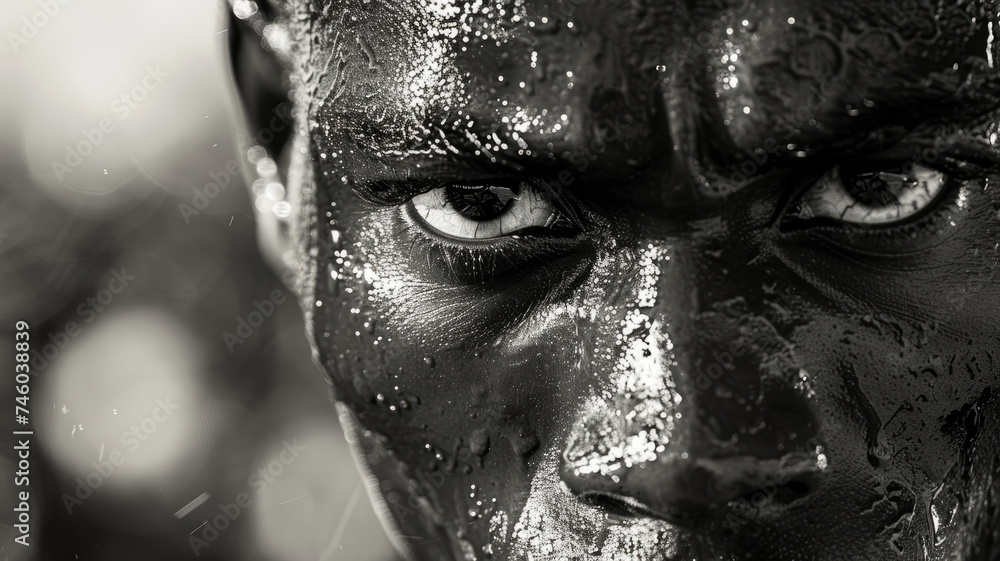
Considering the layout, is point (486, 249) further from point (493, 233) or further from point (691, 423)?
point (691, 423)

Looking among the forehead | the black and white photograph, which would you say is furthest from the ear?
the forehead

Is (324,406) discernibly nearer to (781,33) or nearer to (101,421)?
(101,421)

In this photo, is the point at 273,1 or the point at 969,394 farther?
the point at 273,1

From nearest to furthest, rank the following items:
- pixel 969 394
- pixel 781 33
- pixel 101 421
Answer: pixel 781 33 < pixel 969 394 < pixel 101 421

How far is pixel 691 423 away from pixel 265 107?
0.64m

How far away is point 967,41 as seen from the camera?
0.70 meters

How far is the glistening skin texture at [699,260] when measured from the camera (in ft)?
2.23

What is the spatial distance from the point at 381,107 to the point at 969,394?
0.53 m

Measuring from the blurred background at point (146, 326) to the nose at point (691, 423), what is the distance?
4.88 feet

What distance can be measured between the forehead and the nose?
0.37ft

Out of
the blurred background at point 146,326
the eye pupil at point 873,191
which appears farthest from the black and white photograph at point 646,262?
the blurred background at point 146,326

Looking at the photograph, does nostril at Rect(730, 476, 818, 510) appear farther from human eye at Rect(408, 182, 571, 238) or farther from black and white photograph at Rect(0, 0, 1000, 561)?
human eye at Rect(408, 182, 571, 238)

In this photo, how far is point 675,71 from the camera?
707 mm

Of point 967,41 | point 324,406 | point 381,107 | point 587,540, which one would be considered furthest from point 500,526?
point 324,406
